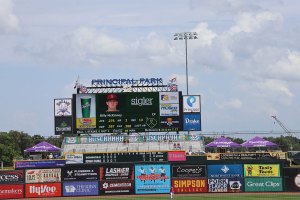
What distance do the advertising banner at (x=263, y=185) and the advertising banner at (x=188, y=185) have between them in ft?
12.4

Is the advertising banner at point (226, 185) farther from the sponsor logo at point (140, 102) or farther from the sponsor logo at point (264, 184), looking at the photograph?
the sponsor logo at point (140, 102)

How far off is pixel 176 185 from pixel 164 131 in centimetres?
998

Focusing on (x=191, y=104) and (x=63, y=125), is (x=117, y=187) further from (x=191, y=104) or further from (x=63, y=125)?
A: (x=191, y=104)

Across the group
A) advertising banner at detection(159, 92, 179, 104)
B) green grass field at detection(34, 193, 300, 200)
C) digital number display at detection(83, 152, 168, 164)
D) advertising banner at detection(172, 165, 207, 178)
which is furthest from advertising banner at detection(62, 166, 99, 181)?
advertising banner at detection(159, 92, 179, 104)

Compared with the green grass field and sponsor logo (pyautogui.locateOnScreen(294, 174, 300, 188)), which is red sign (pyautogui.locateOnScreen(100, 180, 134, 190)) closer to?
the green grass field

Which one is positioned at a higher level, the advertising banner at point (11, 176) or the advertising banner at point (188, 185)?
the advertising banner at point (11, 176)

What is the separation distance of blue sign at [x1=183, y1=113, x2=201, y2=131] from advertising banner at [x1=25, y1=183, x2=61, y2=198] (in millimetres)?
15803

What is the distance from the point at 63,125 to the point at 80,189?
11.2 meters

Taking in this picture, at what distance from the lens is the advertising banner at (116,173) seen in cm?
5066

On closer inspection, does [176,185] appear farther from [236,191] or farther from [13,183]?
[13,183]

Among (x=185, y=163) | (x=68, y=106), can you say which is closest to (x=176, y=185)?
(x=185, y=163)

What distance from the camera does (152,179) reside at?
51188mm

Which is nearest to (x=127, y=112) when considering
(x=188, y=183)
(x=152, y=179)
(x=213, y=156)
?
(x=213, y=156)

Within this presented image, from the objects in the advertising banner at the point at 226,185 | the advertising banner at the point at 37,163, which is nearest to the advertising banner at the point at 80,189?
the advertising banner at the point at 37,163
